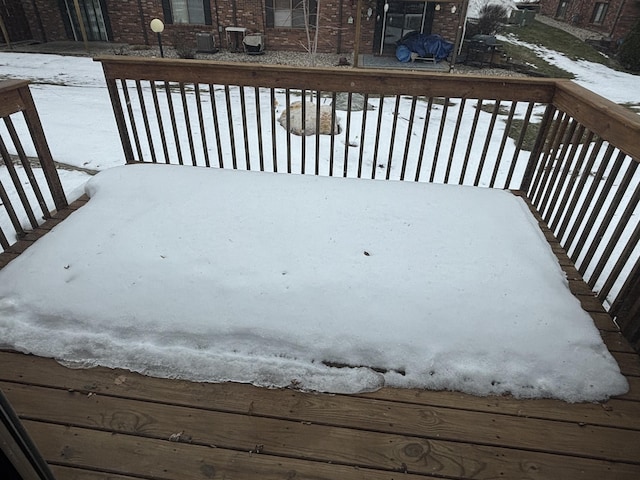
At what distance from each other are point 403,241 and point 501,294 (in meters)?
0.54

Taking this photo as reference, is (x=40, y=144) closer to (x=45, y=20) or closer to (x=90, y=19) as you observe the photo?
(x=90, y=19)

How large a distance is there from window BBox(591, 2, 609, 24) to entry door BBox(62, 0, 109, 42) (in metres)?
18.0

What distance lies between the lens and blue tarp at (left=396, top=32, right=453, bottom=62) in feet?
32.5

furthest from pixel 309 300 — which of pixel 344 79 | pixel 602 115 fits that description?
pixel 602 115

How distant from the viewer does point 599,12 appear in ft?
50.2

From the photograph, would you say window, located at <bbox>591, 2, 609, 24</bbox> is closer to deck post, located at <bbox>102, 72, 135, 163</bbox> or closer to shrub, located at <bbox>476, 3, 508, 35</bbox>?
shrub, located at <bbox>476, 3, 508, 35</bbox>

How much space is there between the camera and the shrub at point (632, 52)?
11.1 metres

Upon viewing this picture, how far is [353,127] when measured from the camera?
6156 mm

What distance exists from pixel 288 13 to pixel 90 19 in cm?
626

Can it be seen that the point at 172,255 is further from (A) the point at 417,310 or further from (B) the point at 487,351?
(B) the point at 487,351

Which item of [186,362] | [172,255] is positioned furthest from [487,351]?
[172,255]

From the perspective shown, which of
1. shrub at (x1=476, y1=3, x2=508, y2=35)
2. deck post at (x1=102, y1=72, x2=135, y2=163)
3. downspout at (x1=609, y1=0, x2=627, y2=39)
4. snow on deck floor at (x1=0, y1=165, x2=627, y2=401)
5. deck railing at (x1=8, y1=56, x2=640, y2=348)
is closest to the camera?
snow on deck floor at (x1=0, y1=165, x2=627, y2=401)

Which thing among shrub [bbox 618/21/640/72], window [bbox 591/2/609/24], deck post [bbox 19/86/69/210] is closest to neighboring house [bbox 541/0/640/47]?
window [bbox 591/2/609/24]

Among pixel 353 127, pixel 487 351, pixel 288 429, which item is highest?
pixel 487 351
